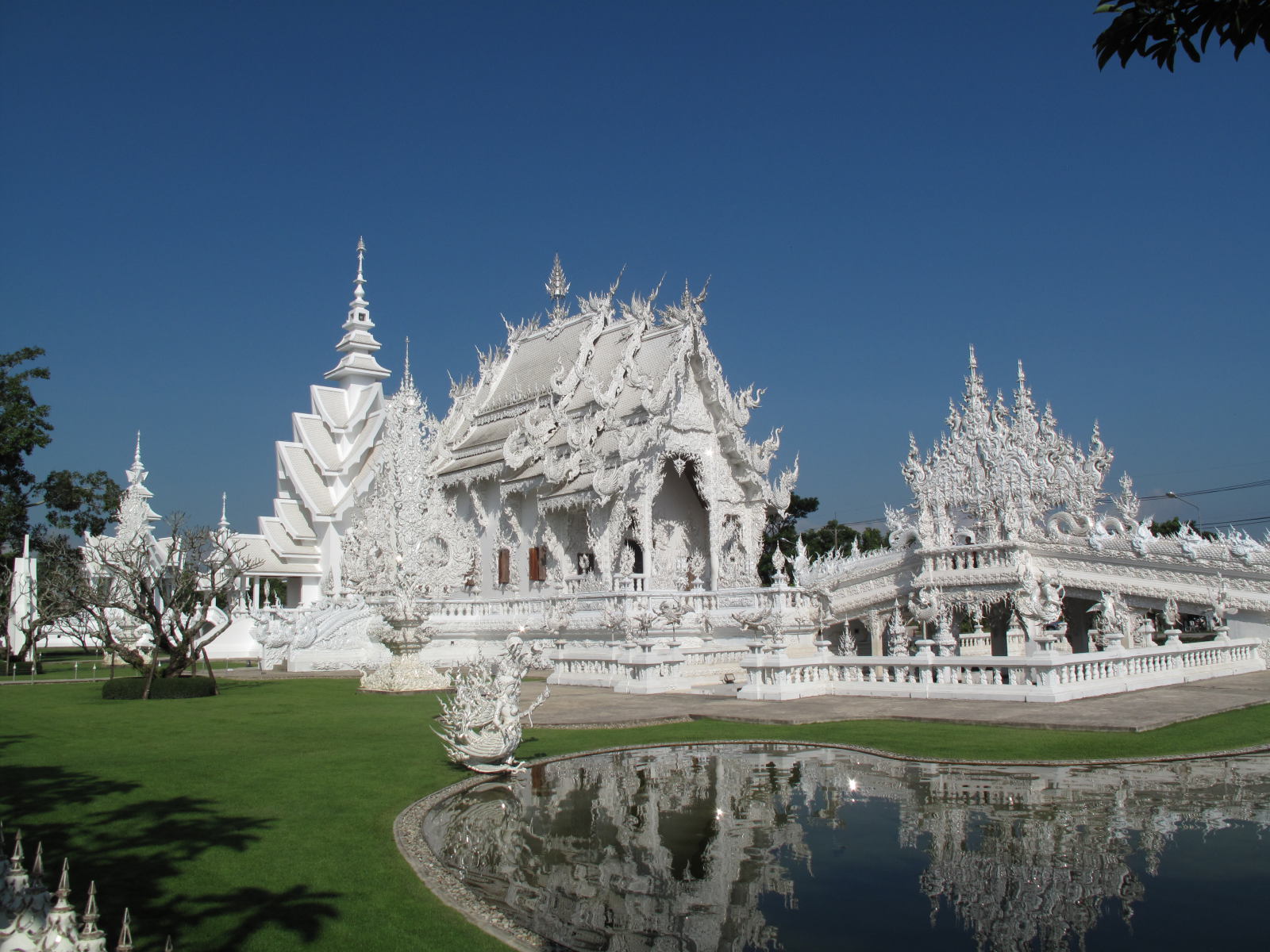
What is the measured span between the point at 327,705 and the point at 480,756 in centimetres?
685

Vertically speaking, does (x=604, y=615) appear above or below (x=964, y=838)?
above

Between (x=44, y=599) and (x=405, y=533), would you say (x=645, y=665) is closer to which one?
(x=405, y=533)

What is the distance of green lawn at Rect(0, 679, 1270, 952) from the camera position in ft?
15.1

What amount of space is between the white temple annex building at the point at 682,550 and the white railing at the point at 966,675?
93 mm

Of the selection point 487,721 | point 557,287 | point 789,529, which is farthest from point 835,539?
point 487,721

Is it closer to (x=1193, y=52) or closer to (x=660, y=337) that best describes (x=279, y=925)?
(x=1193, y=52)

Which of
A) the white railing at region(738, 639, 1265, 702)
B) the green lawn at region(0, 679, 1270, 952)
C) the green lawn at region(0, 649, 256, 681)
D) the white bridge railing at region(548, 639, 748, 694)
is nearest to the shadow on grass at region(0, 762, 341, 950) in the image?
the green lawn at region(0, 679, 1270, 952)

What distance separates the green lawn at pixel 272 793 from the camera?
459 centimetres

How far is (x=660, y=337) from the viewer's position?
25.2 metres

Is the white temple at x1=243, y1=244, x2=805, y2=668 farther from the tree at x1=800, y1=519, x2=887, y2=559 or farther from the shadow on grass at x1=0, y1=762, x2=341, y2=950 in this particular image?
the tree at x1=800, y1=519, x2=887, y2=559

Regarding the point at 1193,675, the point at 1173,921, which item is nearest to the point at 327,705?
the point at 1173,921

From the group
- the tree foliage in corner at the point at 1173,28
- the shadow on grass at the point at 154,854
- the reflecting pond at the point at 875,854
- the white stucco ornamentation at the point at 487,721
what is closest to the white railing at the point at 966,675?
the reflecting pond at the point at 875,854

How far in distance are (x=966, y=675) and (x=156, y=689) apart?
493 inches

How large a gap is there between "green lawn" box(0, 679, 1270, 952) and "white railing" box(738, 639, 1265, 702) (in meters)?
1.84
